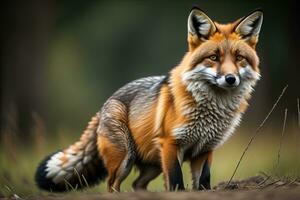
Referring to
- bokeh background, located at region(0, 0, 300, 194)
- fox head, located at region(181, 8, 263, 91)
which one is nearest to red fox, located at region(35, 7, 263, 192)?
fox head, located at region(181, 8, 263, 91)

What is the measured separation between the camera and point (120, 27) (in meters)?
28.2

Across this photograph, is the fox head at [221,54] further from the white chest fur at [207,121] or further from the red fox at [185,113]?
the white chest fur at [207,121]

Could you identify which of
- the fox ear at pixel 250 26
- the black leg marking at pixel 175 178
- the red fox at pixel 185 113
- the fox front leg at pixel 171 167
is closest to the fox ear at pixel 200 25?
the red fox at pixel 185 113

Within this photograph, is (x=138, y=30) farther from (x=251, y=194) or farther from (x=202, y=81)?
(x=251, y=194)

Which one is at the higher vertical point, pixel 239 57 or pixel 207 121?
pixel 239 57

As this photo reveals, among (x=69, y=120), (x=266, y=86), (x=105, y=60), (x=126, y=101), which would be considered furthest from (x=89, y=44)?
(x=126, y=101)

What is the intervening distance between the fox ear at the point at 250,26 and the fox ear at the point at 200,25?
13.1 inches

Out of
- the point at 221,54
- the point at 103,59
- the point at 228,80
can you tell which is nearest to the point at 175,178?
the point at 228,80

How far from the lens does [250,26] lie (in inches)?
321

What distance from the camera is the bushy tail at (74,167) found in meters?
9.00

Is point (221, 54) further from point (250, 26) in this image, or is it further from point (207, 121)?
point (207, 121)

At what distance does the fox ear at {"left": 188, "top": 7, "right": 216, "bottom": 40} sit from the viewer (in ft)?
26.2

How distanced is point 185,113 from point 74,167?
193 cm

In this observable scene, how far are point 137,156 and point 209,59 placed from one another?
1740mm
